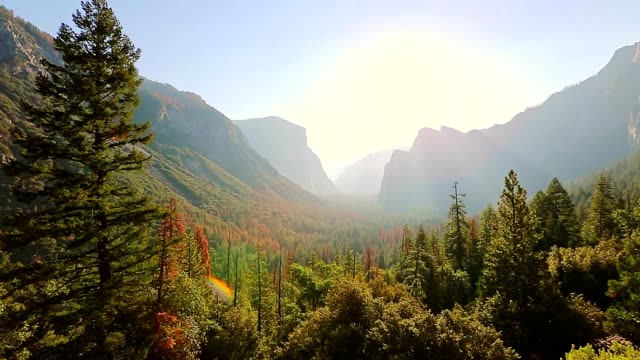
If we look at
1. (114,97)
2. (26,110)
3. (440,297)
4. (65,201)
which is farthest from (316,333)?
(440,297)

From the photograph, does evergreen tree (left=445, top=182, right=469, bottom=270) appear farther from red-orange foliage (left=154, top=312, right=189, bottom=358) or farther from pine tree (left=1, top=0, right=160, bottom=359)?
pine tree (left=1, top=0, right=160, bottom=359)

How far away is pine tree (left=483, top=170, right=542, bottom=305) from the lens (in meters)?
28.3

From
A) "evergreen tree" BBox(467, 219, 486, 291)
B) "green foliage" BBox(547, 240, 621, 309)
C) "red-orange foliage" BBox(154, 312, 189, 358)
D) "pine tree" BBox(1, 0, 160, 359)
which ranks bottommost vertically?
"evergreen tree" BBox(467, 219, 486, 291)

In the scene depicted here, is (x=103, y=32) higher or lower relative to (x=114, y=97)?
higher

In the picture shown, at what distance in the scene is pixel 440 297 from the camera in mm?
42062

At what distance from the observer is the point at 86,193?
12414mm

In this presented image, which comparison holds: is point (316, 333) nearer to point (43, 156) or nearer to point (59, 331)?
point (59, 331)

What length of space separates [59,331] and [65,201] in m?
4.41

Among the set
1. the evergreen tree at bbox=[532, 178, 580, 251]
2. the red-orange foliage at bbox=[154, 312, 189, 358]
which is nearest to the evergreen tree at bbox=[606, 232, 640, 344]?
the red-orange foliage at bbox=[154, 312, 189, 358]

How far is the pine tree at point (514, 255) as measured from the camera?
92.9 ft

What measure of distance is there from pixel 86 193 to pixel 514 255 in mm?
29666

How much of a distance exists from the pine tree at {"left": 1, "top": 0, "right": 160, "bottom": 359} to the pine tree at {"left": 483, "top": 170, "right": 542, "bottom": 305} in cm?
2652

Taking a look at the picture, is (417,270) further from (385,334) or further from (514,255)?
(385,334)

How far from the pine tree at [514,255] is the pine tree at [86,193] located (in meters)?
26.5
